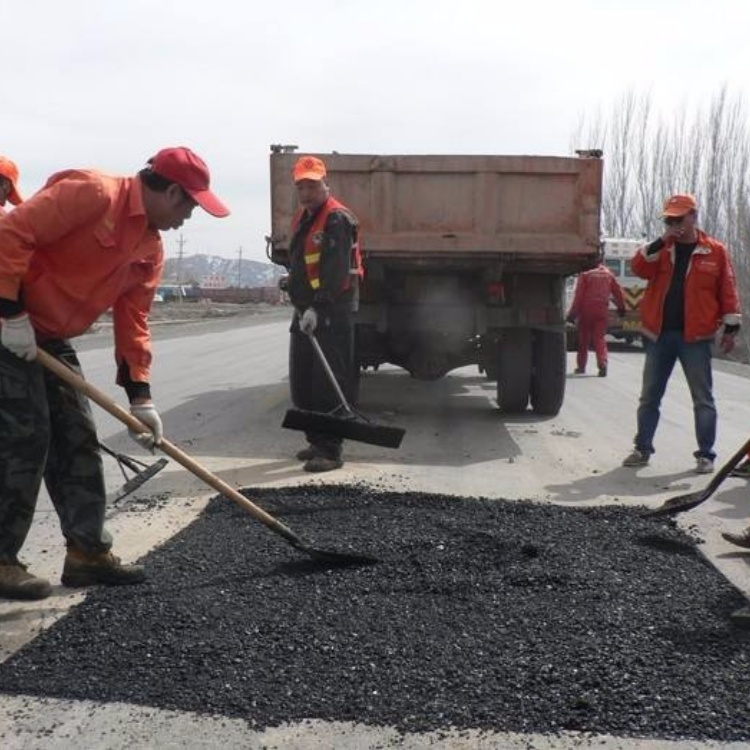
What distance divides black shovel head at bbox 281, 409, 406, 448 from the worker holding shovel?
49 centimetres

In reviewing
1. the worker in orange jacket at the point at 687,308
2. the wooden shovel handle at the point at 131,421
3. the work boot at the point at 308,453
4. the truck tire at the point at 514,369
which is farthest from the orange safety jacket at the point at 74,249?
the truck tire at the point at 514,369

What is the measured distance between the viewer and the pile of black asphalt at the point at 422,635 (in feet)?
9.14

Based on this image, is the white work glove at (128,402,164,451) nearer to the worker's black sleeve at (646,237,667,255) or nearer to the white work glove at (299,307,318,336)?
the white work glove at (299,307,318,336)

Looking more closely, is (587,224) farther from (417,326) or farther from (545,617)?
(545,617)

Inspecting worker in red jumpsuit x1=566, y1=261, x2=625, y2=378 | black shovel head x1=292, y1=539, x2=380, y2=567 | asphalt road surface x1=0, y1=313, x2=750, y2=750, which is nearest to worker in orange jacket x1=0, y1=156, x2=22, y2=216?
asphalt road surface x1=0, y1=313, x2=750, y2=750

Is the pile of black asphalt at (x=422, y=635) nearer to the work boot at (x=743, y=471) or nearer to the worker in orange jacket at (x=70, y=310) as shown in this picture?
the worker in orange jacket at (x=70, y=310)

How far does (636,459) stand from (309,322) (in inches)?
102

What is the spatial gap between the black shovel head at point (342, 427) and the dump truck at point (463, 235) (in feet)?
8.20

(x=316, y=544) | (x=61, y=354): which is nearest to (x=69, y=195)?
(x=61, y=354)

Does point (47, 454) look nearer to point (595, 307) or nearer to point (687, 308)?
point (687, 308)

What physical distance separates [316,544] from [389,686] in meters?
1.47

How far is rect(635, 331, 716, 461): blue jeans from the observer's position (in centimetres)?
651

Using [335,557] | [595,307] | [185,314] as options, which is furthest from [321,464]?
[185,314]

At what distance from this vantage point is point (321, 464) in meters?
6.27
